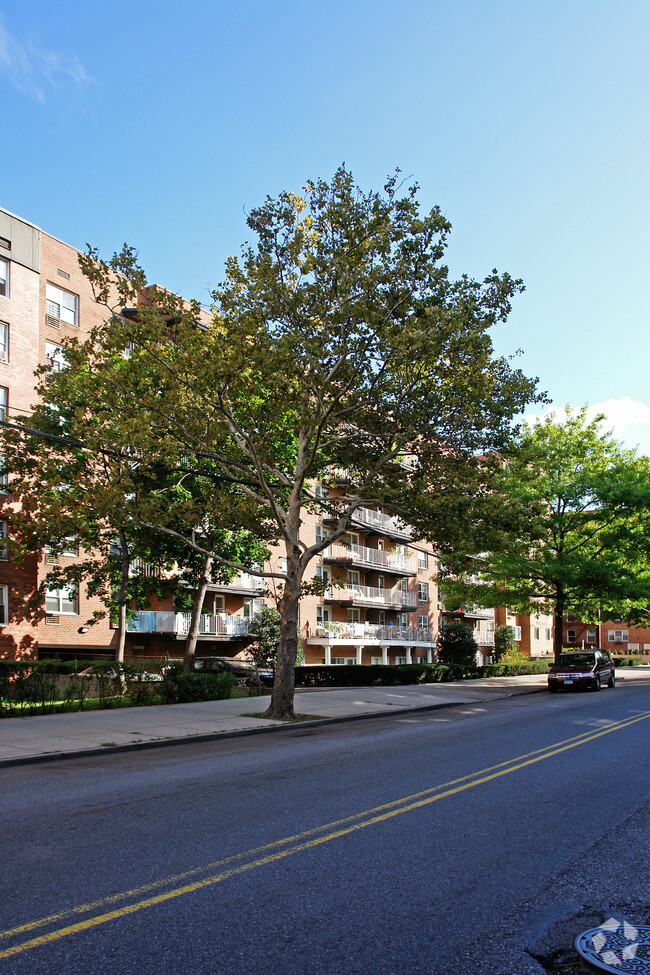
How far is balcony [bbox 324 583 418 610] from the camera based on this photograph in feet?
141

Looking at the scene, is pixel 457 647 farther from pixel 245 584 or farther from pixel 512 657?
pixel 512 657

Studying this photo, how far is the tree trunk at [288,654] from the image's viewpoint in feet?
56.0

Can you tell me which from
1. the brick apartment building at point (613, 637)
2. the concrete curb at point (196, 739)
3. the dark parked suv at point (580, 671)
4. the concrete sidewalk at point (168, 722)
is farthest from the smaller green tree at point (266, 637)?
the brick apartment building at point (613, 637)

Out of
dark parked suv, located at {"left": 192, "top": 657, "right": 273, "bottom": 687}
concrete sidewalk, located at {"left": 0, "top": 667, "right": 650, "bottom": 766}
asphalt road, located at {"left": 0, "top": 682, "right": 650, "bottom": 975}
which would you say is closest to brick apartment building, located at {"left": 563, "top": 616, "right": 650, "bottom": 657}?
dark parked suv, located at {"left": 192, "top": 657, "right": 273, "bottom": 687}

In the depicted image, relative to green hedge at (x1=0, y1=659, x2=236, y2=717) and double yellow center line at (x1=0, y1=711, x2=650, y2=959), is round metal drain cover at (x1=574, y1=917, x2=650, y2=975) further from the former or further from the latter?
green hedge at (x1=0, y1=659, x2=236, y2=717)

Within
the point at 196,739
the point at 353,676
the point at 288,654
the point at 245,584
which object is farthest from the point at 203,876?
the point at 245,584

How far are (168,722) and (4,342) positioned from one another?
20.8 m

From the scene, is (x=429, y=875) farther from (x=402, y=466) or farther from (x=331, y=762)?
(x=402, y=466)

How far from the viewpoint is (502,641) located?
56.9m

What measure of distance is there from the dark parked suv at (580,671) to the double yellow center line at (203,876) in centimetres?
2119

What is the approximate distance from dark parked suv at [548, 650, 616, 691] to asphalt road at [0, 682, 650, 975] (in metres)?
18.5

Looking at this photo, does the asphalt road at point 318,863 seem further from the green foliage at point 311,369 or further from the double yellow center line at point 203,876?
the green foliage at point 311,369

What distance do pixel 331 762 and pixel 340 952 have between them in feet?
22.2

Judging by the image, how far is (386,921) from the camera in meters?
4.25
